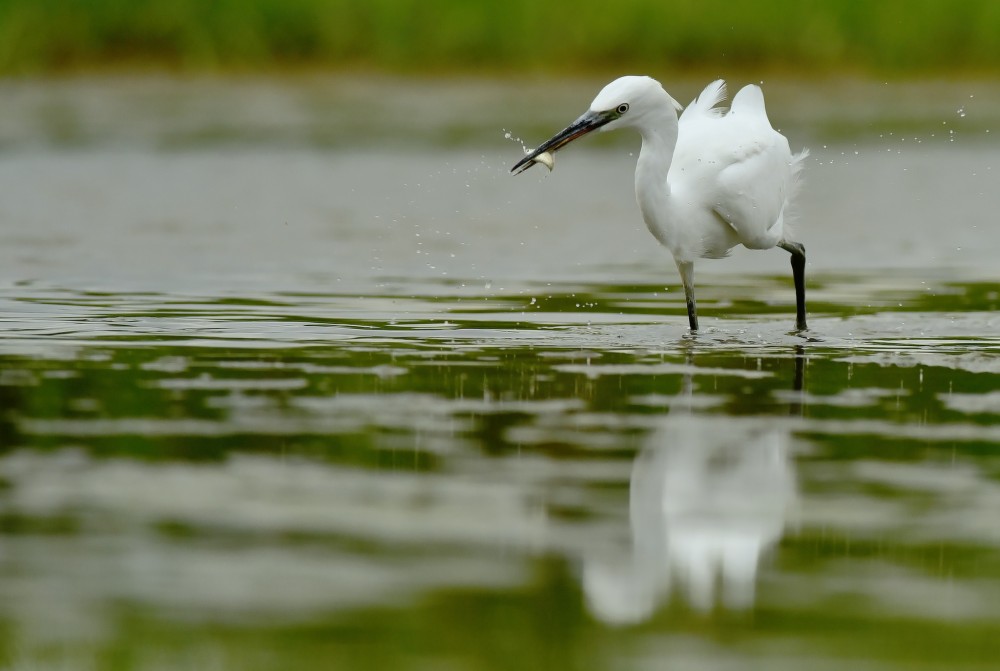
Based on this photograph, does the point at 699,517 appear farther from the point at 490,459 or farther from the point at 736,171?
the point at 736,171

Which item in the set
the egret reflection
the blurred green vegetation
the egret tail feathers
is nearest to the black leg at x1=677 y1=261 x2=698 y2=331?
the egret tail feathers

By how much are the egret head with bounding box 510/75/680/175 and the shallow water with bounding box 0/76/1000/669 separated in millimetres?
Result: 978

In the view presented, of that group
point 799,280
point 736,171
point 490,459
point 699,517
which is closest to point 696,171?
point 736,171

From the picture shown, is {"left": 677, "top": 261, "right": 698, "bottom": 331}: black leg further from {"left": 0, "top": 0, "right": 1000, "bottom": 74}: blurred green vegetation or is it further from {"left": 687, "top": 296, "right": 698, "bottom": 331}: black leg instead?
{"left": 0, "top": 0, "right": 1000, "bottom": 74}: blurred green vegetation

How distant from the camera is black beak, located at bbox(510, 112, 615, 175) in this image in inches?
373

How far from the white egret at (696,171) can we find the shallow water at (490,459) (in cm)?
46

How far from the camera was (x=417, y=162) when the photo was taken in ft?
69.7

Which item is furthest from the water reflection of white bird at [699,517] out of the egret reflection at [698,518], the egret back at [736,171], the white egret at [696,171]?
the egret back at [736,171]

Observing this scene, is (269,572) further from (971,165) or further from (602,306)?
(971,165)

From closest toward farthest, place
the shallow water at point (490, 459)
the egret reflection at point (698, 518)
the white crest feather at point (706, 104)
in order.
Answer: the shallow water at point (490, 459), the egret reflection at point (698, 518), the white crest feather at point (706, 104)

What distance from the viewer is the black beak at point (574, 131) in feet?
31.1

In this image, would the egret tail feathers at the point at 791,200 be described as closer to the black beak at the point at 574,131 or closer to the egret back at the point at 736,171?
the egret back at the point at 736,171

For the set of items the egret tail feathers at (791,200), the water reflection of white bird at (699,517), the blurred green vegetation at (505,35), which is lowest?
the water reflection of white bird at (699,517)

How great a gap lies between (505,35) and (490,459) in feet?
74.1
